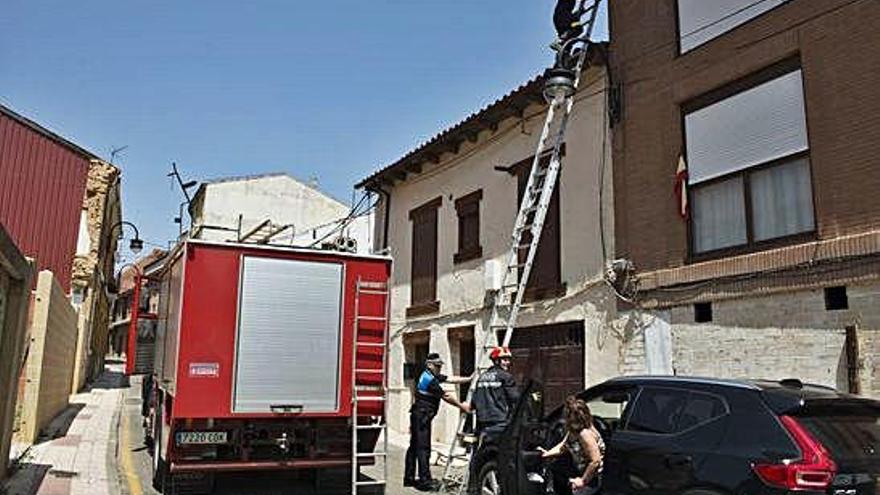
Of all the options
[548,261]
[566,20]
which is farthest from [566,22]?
→ [548,261]

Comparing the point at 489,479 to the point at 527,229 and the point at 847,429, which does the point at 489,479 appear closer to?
the point at 847,429

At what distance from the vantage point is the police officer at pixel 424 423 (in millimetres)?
10234

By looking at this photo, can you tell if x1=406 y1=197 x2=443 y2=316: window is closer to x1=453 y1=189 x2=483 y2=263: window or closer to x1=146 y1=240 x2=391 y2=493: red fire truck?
x1=453 y1=189 x2=483 y2=263: window

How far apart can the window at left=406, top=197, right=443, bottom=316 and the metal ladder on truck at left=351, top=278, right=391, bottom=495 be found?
232 inches

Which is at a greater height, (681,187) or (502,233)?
(502,233)

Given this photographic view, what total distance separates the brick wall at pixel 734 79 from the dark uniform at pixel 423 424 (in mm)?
3373

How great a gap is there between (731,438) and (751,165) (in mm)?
4859

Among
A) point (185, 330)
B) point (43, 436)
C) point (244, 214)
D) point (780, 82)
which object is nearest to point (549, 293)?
point (780, 82)

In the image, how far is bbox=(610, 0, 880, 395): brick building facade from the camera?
7.78 meters

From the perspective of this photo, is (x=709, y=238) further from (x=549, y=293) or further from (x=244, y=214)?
(x=244, y=214)

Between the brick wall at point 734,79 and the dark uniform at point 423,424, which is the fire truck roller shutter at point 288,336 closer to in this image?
the dark uniform at point 423,424

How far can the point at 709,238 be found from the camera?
9.54 m

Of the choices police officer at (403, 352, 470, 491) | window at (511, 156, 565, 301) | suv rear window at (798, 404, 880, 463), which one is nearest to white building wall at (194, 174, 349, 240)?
window at (511, 156, 565, 301)

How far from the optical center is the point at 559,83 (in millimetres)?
11219
